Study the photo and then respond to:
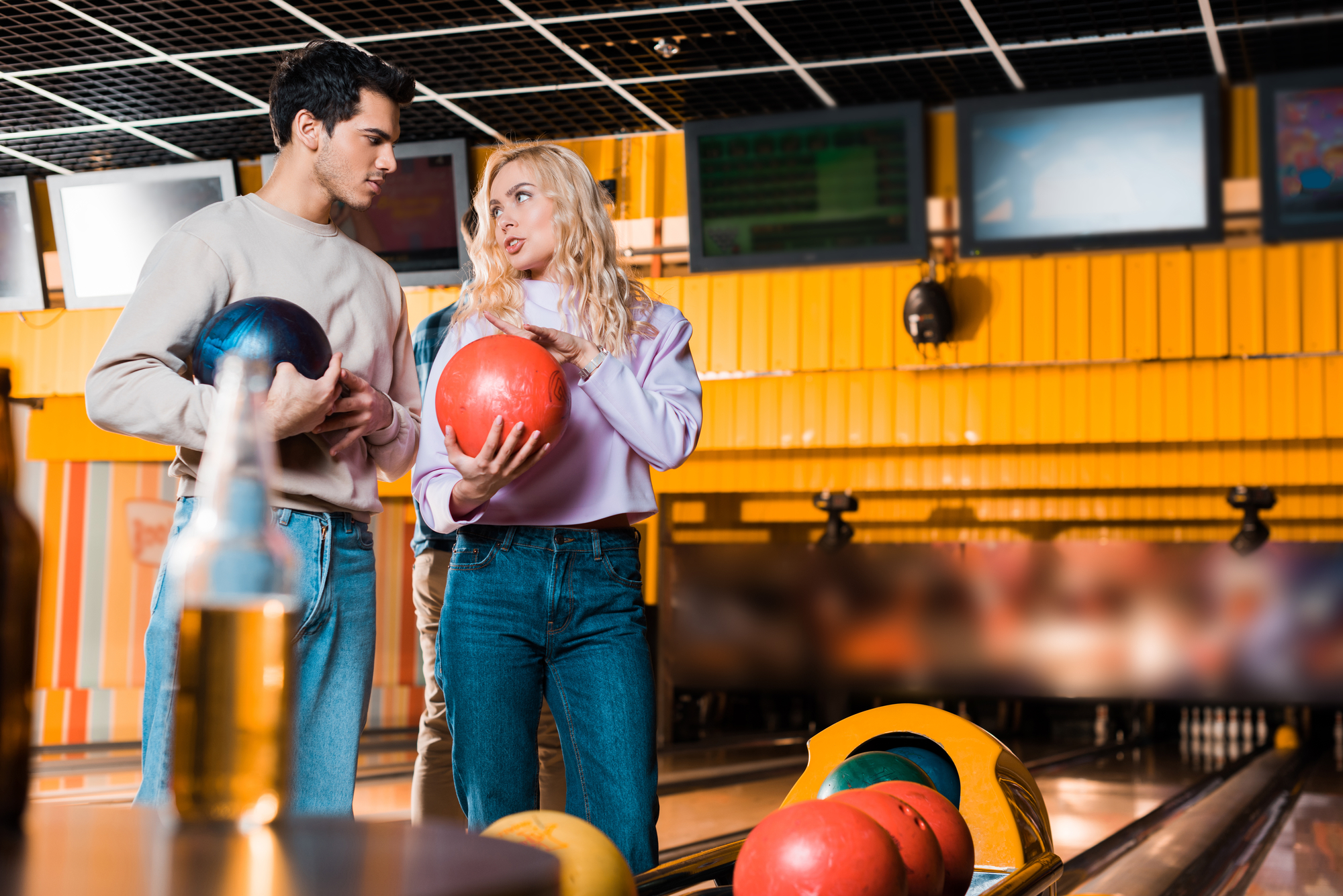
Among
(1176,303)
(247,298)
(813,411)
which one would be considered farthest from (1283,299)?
(247,298)

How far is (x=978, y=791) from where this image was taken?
2041 millimetres

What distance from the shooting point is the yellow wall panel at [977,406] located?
606cm

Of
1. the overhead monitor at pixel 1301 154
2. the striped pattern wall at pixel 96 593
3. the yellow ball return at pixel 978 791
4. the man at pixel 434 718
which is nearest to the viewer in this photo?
the yellow ball return at pixel 978 791

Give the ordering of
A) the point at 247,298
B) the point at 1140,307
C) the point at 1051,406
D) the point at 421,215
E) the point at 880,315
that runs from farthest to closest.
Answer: the point at 1051,406 → the point at 880,315 → the point at 421,215 → the point at 1140,307 → the point at 247,298

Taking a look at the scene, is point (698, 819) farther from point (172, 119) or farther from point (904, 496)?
point (904, 496)

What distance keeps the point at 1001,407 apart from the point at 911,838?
4779 mm

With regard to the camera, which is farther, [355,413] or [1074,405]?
[1074,405]

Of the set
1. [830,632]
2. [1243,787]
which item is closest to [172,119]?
[1243,787]

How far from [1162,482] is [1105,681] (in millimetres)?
3017

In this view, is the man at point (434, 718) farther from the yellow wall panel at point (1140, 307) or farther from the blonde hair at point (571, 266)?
the yellow wall panel at point (1140, 307)

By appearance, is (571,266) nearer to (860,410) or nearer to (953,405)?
(953,405)

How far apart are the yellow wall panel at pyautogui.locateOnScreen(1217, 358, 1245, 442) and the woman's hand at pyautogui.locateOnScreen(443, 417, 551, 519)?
15.5ft

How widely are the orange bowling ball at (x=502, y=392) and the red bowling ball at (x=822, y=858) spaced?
595 millimetres

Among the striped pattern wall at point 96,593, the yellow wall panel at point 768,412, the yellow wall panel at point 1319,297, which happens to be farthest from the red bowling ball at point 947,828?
the striped pattern wall at point 96,593
